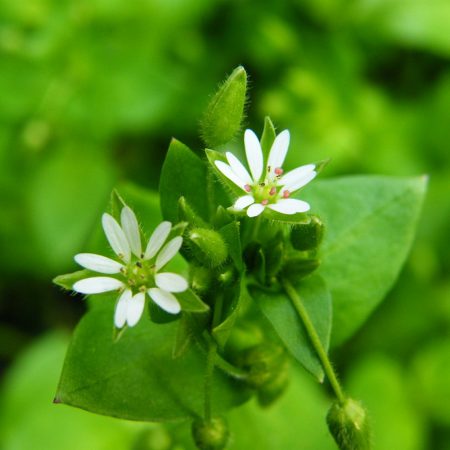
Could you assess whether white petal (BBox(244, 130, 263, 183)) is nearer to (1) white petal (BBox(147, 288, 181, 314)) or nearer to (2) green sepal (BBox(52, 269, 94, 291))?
(1) white petal (BBox(147, 288, 181, 314))

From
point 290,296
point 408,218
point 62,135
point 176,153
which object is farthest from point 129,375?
point 62,135

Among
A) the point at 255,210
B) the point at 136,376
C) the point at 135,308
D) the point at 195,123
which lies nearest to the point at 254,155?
the point at 255,210

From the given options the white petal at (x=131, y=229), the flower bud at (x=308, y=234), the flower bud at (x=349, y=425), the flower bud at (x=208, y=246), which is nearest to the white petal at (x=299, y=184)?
the flower bud at (x=308, y=234)

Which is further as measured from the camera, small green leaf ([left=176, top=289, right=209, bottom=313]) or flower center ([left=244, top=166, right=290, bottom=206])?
flower center ([left=244, top=166, right=290, bottom=206])

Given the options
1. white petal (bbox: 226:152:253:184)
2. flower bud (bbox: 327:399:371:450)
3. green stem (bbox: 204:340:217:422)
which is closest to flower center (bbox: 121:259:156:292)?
green stem (bbox: 204:340:217:422)

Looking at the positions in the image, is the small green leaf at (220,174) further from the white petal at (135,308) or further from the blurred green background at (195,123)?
the blurred green background at (195,123)

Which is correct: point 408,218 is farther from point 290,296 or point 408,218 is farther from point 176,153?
point 176,153
